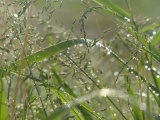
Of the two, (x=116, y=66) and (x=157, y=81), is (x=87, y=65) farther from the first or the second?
(x=116, y=66)

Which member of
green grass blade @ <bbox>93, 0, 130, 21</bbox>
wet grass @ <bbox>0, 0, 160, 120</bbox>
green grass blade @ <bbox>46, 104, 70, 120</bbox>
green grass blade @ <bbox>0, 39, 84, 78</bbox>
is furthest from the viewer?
green grass blade @ <bbox>93, 0, 130, 21</bbox>

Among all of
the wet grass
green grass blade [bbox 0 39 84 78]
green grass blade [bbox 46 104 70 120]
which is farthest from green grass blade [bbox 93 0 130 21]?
green grass blade [bbox 46 104 70 120]

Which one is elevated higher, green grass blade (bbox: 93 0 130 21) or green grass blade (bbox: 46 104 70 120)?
green grass blade (bbox: 93 0 130 21)

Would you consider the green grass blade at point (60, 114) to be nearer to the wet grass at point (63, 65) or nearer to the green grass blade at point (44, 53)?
the wet grass at point (63, 65)

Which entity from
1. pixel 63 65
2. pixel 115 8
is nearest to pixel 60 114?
pixel 63 65

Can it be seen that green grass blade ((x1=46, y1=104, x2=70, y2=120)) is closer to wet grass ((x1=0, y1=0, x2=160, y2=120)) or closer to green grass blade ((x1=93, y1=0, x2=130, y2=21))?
wet grass ((x1=0, y1=0, x2=160, y2=120))

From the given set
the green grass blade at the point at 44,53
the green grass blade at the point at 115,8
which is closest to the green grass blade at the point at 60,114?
the green grass blade at the point at 44,53

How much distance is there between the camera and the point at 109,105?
1.76m

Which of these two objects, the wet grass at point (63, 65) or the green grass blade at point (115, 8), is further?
the green grass blade at point (115, 8)

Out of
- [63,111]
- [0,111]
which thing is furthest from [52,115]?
[0,111]

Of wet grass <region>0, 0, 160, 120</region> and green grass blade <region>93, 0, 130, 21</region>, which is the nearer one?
wet grass <region>0, 0, 160, 120</region>

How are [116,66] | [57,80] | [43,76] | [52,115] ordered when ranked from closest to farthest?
1. [52,115]
2. [43,76]
3. [57,80]
4. [116,66]

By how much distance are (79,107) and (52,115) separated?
271 mm

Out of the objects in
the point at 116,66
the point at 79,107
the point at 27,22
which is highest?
the point at 116,66
